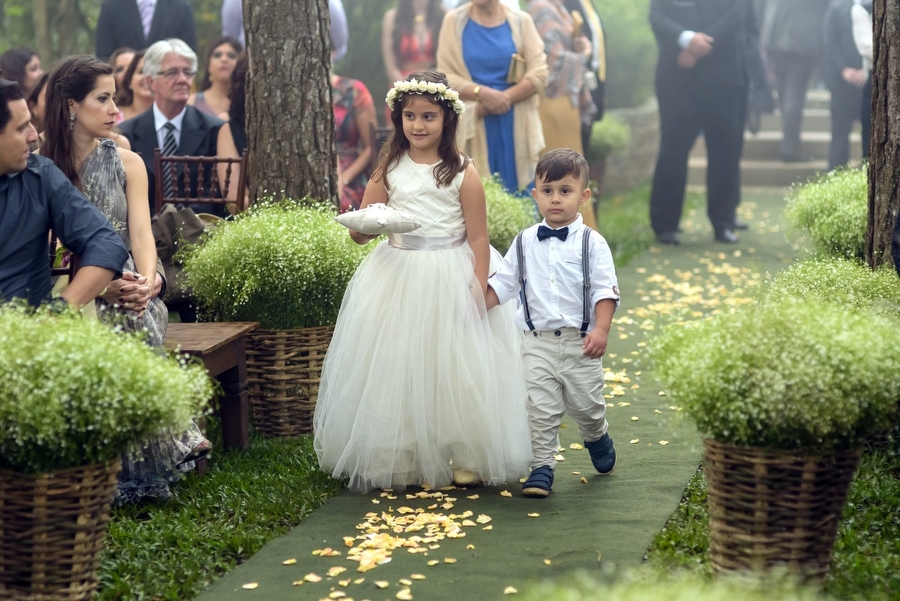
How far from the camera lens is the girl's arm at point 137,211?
4516 millimetres

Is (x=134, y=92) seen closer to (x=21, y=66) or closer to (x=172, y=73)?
(x=172, y=73)

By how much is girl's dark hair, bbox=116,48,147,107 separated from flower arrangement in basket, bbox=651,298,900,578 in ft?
17.3

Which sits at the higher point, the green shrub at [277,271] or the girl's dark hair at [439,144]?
the girl's dark hair at [439,144]

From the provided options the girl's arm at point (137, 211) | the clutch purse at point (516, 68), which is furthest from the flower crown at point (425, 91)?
the clutch purse at point (516, 68)

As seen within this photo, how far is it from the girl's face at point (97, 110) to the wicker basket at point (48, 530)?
1.77 m

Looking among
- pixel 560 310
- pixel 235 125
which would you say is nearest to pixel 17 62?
pixel 235 125

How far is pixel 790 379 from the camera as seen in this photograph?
298 cm

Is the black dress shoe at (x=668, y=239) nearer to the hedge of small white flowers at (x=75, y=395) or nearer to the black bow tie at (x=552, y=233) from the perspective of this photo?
the black bow tie at (x=552, y=233)

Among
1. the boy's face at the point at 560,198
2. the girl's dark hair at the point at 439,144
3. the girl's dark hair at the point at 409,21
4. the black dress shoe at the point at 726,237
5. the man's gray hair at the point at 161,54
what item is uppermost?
the girl's dark hair at the point at 409,21

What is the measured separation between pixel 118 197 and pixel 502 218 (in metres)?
2.97

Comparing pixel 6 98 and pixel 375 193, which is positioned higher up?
pixel 6 98

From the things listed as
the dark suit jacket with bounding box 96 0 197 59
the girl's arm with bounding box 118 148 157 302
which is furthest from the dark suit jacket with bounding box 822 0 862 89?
the girl's arm with bounding box 118 148 157 302

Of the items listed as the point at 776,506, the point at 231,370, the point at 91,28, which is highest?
the point at 91,28

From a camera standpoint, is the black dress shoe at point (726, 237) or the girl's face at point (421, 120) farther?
the black dress shoe at point (726, 237)
